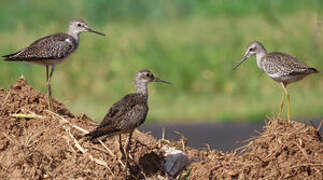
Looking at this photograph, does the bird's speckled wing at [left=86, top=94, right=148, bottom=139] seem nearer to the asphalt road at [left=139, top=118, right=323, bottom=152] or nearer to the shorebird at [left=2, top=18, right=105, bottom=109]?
the shorebird at [left=2, top=18, right=105, bottom=109]

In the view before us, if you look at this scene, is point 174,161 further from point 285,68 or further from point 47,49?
point 285,68

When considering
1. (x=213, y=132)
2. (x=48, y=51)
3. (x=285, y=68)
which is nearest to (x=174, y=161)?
(x=48, y=51)

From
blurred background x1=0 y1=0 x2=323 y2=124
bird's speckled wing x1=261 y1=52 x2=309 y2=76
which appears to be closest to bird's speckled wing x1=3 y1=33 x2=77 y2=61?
bird's speckled wing x1=261 y1=52 x2=309 y2=76

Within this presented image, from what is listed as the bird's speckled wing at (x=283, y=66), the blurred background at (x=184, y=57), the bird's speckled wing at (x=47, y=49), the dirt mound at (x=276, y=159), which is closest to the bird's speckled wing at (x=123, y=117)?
the dirt mound at (x=276, y=159)

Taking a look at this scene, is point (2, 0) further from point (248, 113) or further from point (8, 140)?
point (8, 140)

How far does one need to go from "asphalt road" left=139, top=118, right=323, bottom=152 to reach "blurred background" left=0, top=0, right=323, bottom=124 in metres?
0.25

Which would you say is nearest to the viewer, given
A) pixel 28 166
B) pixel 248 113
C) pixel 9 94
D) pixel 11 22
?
pixel 28 166

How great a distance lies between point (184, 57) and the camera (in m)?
23.7

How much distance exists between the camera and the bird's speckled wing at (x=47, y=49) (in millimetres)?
13488

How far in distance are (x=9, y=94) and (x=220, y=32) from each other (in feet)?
45.9

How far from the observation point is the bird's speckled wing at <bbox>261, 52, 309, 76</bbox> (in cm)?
1426

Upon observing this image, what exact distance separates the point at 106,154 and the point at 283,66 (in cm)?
417

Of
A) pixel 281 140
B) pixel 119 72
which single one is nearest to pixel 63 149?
pixel 281 140

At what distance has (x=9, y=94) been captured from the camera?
469 inches
